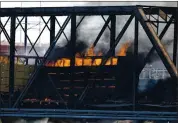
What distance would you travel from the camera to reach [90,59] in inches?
618

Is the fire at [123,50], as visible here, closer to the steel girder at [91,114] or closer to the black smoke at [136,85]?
the black smoke at [136,85]

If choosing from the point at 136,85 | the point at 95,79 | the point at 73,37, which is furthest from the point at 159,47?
the point at 73,37

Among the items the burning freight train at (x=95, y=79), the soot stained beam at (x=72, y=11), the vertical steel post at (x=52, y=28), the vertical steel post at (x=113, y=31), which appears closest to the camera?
the soot stained beam at (x=72, y=11)

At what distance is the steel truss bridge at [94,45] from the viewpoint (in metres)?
14.4

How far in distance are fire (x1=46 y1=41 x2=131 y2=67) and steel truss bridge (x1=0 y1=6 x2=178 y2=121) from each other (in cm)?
14

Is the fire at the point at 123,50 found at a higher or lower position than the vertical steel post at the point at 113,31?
lower

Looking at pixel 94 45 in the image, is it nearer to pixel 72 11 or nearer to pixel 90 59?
pixel 90 59

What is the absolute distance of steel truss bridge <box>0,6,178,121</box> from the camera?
14422 millimetres

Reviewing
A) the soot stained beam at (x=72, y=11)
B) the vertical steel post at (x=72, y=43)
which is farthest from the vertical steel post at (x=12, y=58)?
the vertical steel post at (x=72, y=43)

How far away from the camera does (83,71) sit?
1562 cm

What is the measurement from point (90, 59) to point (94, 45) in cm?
42

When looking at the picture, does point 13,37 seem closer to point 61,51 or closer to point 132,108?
point 61,51

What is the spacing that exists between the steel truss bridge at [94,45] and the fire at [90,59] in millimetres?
144

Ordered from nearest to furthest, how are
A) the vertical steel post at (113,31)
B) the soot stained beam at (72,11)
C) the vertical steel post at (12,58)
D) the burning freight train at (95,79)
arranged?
the soot stained beam at (72,11) → the vertical steel post at (113,31) → the burning freight train at (95,79) → the vertical steel post at (12,58)
